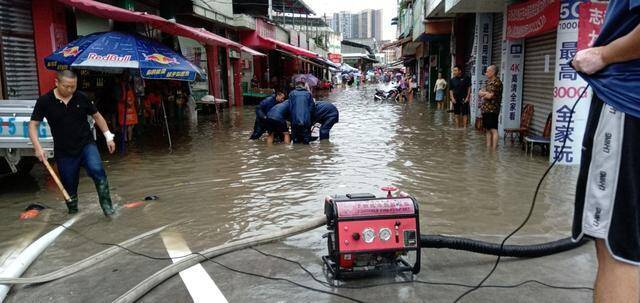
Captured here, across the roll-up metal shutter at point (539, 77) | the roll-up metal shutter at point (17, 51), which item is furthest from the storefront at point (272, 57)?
the roll-up metal shutter at point (539, 77)

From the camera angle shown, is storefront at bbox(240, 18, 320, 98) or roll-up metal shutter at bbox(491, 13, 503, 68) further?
storefront at bbox(240, 18, 320, 98)

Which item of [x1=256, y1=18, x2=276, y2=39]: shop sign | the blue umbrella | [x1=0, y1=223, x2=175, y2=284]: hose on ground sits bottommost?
[x1=0, y1=223, x2=175, y2=284]: hose on ground

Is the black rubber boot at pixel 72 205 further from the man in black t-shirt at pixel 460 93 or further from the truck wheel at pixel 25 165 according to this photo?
the man in black t-shirt at pixel 460 93

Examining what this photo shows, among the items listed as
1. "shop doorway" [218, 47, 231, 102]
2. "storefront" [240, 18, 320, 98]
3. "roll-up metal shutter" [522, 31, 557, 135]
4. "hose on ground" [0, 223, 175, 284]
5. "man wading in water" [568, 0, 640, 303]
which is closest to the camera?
"man wading in water" [568, 0, 640, 303]

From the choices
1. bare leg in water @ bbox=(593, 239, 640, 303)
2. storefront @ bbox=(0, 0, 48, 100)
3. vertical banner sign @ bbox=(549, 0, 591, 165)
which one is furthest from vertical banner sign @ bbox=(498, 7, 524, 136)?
bare leg in water @ bbox=(593, 239, 640, 303)

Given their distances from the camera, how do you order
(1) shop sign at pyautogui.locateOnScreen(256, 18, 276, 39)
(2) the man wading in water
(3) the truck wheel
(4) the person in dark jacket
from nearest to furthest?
1. (2) the man wading in water
2. (3) the truck wheel
3. (4) the person in dark jacket
4. (1) shop sign at pyautogui.locateOnScreen(256, 18, 276, 39)

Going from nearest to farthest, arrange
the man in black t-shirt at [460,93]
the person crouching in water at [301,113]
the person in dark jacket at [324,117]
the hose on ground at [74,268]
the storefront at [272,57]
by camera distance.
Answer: the hose on ground at [74,268], the person crouching in water at [301,113], the person in dark jacket at [324,117], the man in black t-shirt at [460,93], the storefront at [272,57]

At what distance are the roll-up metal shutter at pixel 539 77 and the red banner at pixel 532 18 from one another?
0.50 meters

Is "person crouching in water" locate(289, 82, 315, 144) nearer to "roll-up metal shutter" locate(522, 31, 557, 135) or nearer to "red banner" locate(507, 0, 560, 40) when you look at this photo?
"red banner" locate(507, 0, 560, 40)

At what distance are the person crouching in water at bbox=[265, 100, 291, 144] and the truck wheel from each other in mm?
4943

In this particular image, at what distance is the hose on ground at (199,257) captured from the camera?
12.1 feet

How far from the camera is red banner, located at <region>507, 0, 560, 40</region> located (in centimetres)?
912

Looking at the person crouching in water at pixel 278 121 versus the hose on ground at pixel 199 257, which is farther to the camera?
the person crouching in water at pixel 278 121

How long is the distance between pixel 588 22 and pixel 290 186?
5.31m
